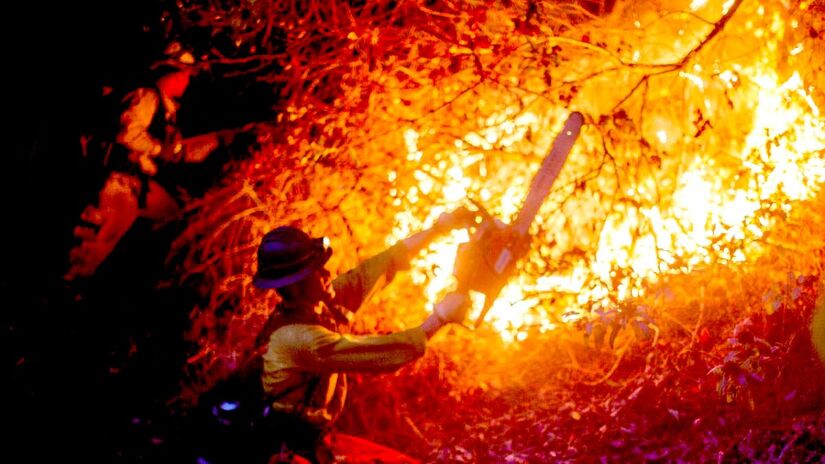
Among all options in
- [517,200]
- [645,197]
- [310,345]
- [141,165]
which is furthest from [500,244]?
[141,165]

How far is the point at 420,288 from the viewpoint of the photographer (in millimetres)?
7219

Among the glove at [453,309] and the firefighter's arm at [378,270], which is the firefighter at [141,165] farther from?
the glove at [453,309]

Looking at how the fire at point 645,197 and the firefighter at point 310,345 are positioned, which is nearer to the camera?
the firefighter at point 310,345

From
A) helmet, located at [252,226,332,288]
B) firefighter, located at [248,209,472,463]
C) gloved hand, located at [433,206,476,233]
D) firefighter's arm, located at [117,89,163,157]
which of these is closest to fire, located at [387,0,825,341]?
gloved hand, located at [433,206,476,233]

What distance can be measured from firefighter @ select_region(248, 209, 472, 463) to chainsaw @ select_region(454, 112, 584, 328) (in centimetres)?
22

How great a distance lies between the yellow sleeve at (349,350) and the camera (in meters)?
3.71

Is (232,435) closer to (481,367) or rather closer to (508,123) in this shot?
(481,367)

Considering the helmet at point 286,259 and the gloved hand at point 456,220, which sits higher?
the gloved hand at point 456,220

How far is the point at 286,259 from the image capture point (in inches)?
156

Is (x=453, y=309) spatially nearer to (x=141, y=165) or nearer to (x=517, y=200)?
(x=517, y=200)

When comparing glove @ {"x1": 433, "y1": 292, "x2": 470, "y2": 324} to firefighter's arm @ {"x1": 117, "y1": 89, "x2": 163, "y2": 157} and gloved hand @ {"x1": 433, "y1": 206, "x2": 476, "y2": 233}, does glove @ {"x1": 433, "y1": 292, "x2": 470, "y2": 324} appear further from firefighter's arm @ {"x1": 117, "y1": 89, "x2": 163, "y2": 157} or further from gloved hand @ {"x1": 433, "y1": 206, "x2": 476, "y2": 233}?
firefighter's arm @ {"x1": 117, "y1": 89, "x2": 163, "y2": 157}

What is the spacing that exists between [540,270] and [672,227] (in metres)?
1.94

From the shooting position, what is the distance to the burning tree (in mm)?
6742

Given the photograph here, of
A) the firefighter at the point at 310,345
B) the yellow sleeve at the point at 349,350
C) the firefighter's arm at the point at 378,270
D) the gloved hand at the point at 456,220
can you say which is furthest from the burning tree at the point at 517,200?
the yellow sleeve at the point at 349,350
